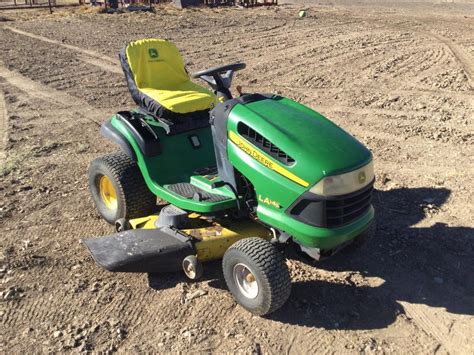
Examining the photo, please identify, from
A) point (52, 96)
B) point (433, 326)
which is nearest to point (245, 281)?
point (433, 326)

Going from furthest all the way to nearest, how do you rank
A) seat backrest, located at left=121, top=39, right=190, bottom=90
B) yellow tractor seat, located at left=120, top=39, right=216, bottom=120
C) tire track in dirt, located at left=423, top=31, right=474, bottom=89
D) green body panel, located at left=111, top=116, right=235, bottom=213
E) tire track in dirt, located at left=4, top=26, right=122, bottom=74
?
1. tire track in dirt, located at left=4, top=26, right=122, bottom=74
2. tire track in dirt, located at left=423, top=31, right=474, bottom=89
3. seat backrest, located at left=121, top=39, right=190, bottom=90
4. yellow tractor seat, located at left=120, top=39, right=216, bottom=120
5. green body panel, located at left=111, top=116, right=235, bottom=213

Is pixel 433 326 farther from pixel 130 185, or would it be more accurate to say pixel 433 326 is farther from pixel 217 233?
pixel 130 185

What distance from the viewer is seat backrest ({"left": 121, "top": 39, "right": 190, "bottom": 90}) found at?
15.1 feet

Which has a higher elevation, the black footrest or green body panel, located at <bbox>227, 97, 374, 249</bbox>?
green body panel, located at <bbox>227, 97, 374, 249</bbox>

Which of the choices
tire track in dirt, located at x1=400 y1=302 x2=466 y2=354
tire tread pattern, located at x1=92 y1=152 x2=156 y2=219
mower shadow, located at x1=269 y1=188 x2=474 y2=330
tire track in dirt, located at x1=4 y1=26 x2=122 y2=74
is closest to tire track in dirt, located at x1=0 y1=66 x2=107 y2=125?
tire track in dirt, located at x1=4 y1=26 x2=122 y2=74

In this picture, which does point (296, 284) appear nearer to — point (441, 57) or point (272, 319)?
point (272, 319)

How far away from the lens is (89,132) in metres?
7.34

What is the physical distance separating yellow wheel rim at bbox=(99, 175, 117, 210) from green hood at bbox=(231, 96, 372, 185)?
6.02 ft

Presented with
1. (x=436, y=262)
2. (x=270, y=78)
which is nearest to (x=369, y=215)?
(x=436, y=262)

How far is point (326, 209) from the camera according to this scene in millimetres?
3188

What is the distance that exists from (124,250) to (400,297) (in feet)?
7.01

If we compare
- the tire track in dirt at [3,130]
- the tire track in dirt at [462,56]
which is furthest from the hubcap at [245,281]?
the tire track in dirt at [462,56]

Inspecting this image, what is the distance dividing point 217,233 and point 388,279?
1418 millimetres

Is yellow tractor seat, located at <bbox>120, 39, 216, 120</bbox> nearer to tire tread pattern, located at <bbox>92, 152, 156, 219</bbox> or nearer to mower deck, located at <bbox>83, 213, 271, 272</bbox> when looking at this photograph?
tire tread pattern, located at <bbox>92, 152, 156, 219</bbox>
